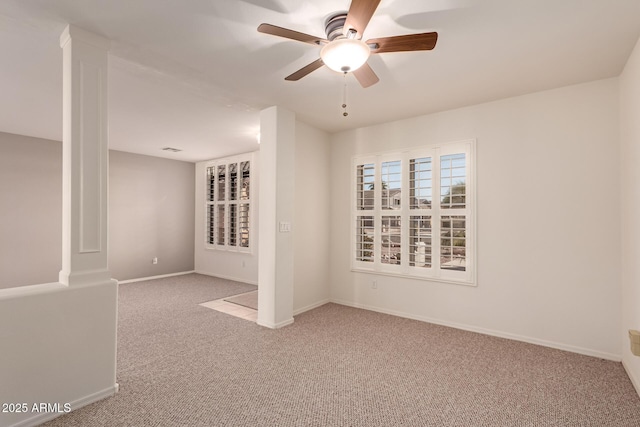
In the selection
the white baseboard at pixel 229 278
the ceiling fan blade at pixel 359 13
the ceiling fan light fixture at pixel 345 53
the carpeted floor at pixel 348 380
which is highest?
the ceiling fan blade at pixel 359 13

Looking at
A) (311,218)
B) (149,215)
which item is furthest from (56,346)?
(149,215)

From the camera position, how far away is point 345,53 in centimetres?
192

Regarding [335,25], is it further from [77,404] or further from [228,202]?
[228,202]

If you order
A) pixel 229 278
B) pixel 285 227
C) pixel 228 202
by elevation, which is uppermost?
pixel 228 202

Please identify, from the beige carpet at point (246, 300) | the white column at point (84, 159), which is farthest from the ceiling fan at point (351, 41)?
the beige carpet at point (246, 300)

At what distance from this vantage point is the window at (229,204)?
253 inches

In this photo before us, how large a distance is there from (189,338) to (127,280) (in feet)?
12.0

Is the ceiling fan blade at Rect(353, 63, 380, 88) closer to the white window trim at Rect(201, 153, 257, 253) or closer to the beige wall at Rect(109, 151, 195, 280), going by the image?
the white window trim at Rect(201, 153, 257, 253)

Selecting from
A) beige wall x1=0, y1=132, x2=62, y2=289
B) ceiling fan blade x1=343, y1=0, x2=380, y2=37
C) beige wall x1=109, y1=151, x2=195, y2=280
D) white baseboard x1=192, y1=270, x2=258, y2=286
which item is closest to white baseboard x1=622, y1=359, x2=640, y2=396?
ceiling fan blade x1=343, y1=0, x2=380, y2=37

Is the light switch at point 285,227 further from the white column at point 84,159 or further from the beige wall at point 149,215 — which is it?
the beige wall at point 149,215

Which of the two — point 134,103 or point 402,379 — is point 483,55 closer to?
point 402,379

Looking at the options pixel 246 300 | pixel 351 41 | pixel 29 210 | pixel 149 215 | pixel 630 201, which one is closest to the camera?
pixel 351 41

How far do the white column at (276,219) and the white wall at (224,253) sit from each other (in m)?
2.42

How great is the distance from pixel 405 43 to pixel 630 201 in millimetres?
2296
